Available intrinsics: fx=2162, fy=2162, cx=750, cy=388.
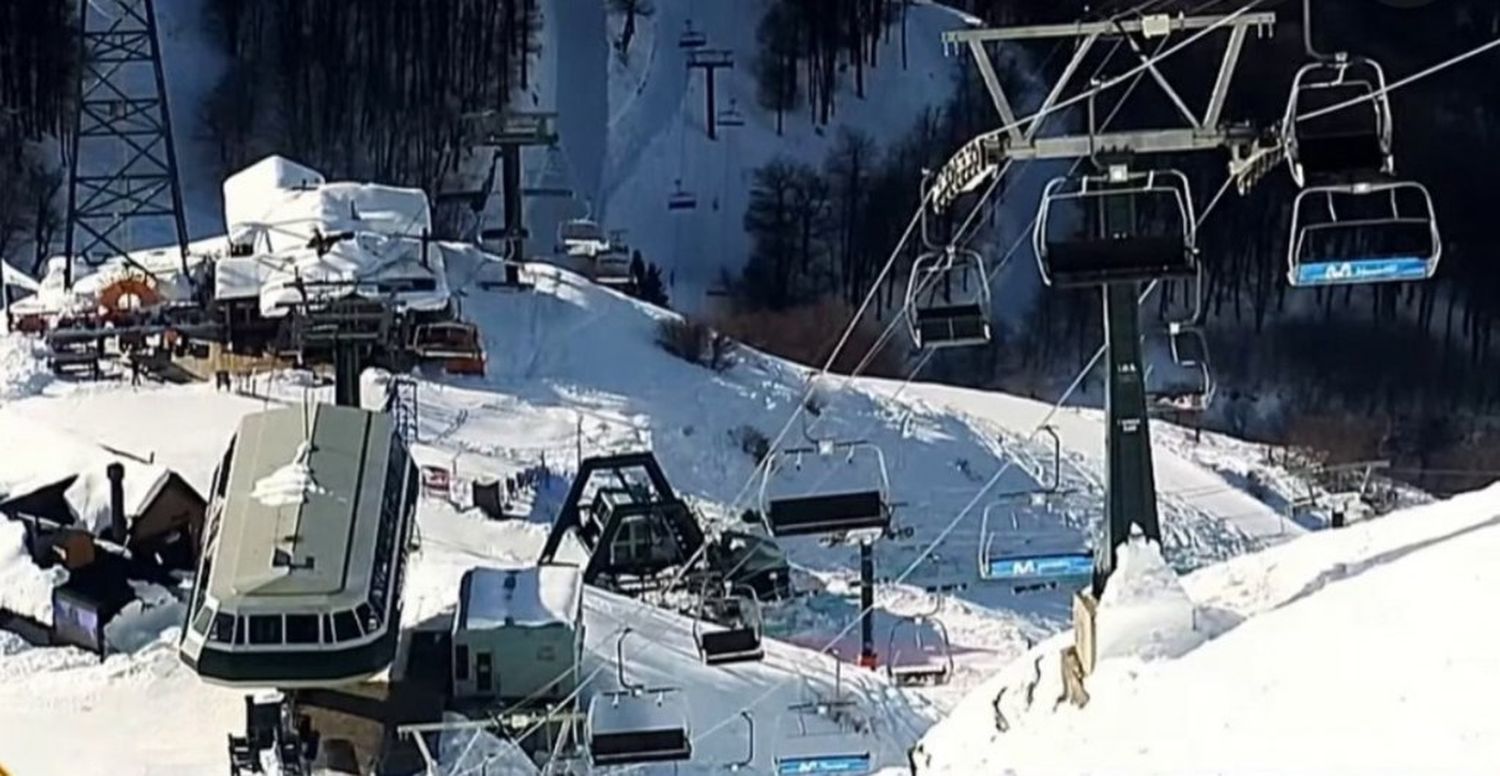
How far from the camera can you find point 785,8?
135 ft

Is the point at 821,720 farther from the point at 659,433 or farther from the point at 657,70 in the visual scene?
the point at 657,70

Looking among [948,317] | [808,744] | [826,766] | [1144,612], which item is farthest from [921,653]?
[1144,612]

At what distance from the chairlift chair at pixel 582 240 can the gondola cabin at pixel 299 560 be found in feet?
44.4

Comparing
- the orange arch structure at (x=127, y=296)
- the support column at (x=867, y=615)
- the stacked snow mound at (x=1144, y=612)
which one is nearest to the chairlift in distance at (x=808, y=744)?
the support column at (x=867, y=615)

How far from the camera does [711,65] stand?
39844 mm

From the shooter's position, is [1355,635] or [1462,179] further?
[1462,179]

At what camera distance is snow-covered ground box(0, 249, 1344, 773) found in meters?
20.2

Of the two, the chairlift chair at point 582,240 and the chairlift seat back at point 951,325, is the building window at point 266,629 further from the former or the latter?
the chairlift chair at point 582,240

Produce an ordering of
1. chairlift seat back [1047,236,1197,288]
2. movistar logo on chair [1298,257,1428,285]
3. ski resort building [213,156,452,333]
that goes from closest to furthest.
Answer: movistar logo on chair [1298,257,1428,285], chairlift seat back [1047,236,1197,288], ski resort building [213,156,452,333]

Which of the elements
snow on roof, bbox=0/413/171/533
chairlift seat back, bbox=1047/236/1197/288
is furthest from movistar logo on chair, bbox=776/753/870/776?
snow on roof, bbox=0/413/171/533

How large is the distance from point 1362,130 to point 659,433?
807 inches

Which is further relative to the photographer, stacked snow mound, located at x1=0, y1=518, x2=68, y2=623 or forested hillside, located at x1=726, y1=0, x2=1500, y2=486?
forested hillside, located at x1=726, y1=0, x2=1500, y2=486

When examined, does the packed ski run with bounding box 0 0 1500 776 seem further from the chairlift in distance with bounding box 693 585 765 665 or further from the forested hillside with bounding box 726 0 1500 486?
the forested hillside with bounding box 726 0 1500 486

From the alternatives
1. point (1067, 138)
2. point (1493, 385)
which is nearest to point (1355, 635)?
point (1067, 138)
